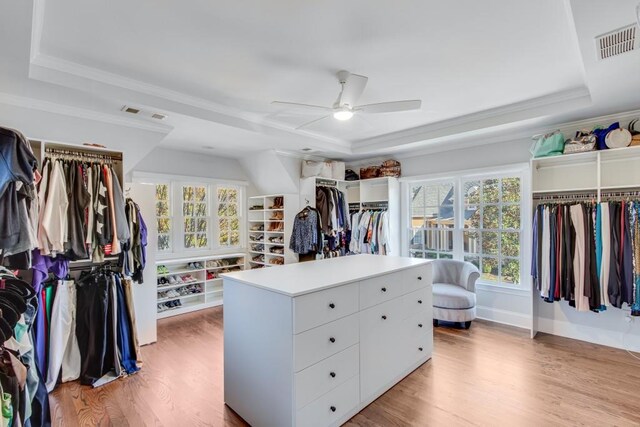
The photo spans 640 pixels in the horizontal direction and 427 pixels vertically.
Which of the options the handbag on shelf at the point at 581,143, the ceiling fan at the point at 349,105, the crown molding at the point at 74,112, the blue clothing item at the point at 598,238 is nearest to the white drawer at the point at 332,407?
the ceiling fan at the point at 349,105

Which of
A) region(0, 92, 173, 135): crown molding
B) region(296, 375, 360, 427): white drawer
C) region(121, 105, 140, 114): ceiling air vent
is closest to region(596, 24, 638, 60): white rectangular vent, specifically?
region(296, 375, 360, 427): white drawer

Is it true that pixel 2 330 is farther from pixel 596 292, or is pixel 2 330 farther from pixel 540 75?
pixel 596 292

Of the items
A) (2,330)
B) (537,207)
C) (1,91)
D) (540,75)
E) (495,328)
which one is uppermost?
(540,75)

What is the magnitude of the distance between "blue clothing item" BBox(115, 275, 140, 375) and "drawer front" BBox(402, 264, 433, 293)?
8.52ft

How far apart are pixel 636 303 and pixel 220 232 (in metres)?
5.29

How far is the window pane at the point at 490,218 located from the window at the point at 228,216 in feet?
13.0

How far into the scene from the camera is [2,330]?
Answer: 1201 millimetres

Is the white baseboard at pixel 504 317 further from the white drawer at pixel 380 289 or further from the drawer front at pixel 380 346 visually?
the white drawer at pixel 380 289

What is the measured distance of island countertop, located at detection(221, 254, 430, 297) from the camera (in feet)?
6.53

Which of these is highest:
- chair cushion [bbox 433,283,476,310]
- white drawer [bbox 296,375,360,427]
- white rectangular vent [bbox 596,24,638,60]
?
white rectangular vent [bbox 596,24,638,60]

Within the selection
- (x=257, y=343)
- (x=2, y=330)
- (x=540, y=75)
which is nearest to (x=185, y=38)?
(x=2, y=330)

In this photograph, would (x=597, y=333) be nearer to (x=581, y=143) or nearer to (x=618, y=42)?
(x=581, y=143)

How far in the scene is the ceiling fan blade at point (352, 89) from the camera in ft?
7.67

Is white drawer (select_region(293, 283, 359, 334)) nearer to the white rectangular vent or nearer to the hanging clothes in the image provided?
the white rectangular vent
